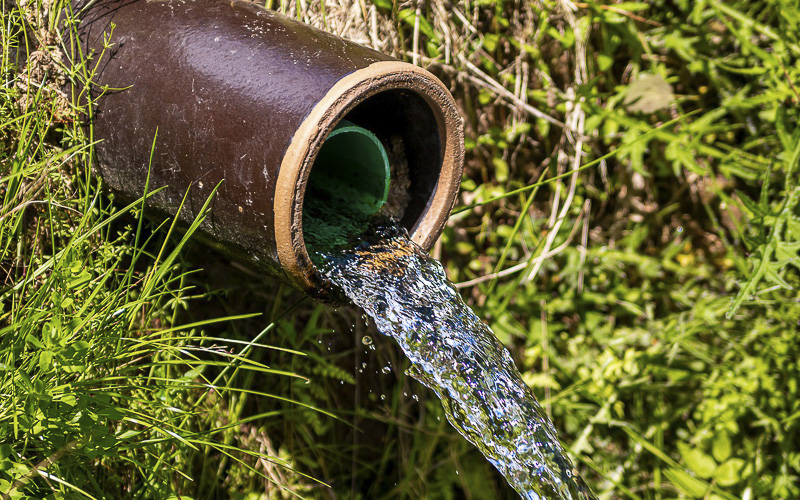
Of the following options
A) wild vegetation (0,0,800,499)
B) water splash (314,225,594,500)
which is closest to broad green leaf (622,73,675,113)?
wild vegetation (0,0,800,499)

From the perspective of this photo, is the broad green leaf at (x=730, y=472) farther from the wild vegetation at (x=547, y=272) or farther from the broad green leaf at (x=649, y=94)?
the broad green leaf at (x=649, y=94)

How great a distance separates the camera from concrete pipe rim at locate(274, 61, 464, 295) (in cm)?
138

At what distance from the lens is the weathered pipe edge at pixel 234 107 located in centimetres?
140

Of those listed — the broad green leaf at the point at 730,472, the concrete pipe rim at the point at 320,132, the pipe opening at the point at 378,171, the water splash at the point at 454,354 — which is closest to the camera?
the concrete pipe rim at the point at 320,132

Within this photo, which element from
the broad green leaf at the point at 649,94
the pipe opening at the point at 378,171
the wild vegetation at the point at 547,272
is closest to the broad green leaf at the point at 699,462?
the wild vegetation at the point at 547,272

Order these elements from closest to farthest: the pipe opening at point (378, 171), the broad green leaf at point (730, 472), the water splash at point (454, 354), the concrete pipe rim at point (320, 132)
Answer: the concrete pipe rim at point (320, 132), the water splash at point (454, 354), the pipe opening at point (378, 171), the broad green leaf at point (730, 472)

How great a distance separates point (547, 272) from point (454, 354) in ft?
3.47

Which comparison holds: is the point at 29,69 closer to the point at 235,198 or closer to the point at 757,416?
the point at 235,198

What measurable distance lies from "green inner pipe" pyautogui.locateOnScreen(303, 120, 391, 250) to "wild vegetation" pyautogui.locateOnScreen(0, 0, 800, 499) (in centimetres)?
25

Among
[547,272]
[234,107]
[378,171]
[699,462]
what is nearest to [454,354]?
[378,171]

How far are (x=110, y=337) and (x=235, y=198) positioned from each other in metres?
0.37

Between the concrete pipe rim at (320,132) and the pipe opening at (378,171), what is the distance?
61 mm

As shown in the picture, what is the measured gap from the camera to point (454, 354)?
5.45 ft

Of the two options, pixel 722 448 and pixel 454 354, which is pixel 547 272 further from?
pixel 454 354
